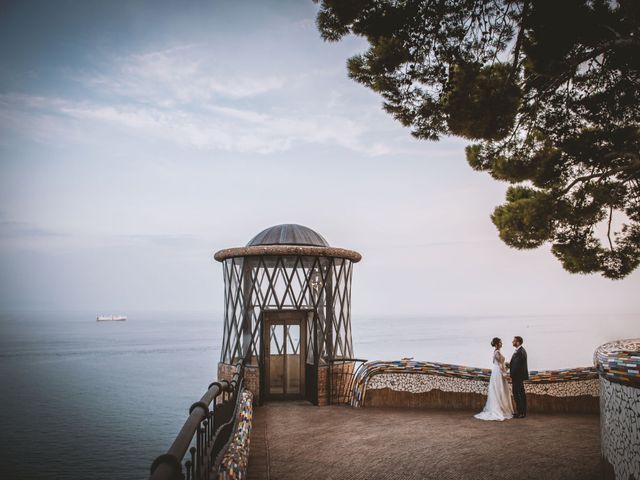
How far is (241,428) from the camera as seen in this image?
13.6ft

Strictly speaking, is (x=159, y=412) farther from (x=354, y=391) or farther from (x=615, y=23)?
(x=615, y=23)

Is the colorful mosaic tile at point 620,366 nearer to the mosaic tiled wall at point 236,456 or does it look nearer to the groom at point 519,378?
the mosaic tiled wall at point 236,456

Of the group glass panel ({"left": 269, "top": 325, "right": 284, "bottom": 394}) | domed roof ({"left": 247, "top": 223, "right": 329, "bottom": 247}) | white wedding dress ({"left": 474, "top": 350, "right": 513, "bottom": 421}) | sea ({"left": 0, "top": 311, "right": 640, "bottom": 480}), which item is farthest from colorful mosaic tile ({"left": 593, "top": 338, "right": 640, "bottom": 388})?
sea ({"left": 0, "top": 311, "right": 640, "bottom": 480})

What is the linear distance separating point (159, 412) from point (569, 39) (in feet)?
72.8

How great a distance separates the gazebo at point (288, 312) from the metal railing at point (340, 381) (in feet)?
0.07

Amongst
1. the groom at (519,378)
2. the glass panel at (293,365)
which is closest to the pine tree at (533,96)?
the groom at (519,378)

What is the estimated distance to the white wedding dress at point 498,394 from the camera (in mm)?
6379

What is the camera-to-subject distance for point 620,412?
10.4 feet

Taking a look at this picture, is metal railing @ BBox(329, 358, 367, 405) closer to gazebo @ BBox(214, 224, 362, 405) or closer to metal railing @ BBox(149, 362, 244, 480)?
gazebo @ BBox(214, 224, 362, 405)

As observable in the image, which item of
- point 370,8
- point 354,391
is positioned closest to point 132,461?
point 354,391

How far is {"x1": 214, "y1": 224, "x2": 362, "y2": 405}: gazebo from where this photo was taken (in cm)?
774

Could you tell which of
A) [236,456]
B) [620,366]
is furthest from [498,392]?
[236,456]

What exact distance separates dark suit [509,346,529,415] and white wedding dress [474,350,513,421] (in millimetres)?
117

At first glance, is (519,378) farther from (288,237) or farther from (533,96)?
(288,237)
